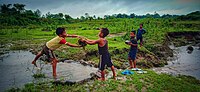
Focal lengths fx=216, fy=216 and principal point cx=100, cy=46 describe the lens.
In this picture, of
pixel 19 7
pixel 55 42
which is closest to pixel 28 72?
pixel 55 42

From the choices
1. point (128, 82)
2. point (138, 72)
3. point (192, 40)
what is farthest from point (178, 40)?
point (128, 82)

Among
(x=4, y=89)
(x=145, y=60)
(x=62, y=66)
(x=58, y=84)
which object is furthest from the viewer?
(x=145, y=60)

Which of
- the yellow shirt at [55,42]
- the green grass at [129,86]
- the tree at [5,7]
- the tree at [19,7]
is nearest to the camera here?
the green grass at [129,86]

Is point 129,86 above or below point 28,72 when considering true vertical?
below

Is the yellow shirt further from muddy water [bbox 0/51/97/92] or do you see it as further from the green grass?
the green grass

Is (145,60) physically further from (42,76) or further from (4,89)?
(4,89)

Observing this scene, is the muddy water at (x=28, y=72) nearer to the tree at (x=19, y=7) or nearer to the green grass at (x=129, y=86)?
the green grass at (x=129, y=86)

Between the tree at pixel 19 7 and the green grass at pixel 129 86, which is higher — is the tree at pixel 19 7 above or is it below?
above

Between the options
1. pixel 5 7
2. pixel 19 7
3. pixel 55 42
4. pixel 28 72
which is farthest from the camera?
pixel 19 7

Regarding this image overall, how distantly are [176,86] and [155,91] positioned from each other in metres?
1.25

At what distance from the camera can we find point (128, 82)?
715 cm

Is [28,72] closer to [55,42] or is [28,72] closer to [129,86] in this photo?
[55,42]

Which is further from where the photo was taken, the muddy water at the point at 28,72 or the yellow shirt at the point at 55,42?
the yellow shirt at the point at 55,42

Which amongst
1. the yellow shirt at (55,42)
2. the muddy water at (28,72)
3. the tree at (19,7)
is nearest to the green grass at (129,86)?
the muddy water at (28,72)
